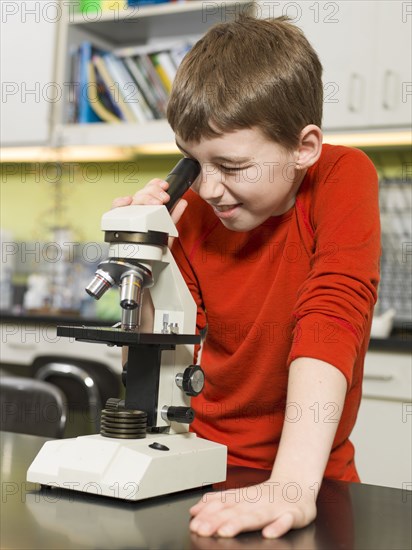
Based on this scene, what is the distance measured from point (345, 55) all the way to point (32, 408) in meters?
1.76

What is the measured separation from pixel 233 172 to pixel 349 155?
8.2 inches

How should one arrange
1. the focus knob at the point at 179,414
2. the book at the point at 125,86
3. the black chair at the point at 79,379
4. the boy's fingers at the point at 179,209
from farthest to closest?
the book at the point at 125,86, the black chair at the point at 79,379, the boy's fingers at the point at 179,209, the focus knob at the point at 179,414

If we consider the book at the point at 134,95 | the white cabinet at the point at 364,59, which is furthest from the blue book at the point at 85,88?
the white cabinet at the point at 364,59

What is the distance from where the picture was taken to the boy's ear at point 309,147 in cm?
110

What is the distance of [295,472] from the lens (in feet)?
2.77

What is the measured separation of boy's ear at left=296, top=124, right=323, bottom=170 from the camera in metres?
1.10

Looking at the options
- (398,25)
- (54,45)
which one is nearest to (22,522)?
(398,25)

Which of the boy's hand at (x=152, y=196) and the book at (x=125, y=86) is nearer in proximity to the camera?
the boy's hand at (x=152, y=196)

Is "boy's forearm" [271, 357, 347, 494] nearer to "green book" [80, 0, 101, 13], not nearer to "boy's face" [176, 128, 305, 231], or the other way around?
"boy's face" [176, 128, 305, 231]

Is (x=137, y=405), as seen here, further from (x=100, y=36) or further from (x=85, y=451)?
(x=100, y=36)

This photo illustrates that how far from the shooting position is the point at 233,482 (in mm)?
952

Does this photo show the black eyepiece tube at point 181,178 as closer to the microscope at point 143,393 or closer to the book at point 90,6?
the microscope at point 143,393

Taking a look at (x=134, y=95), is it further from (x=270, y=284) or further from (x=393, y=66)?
(x=270, y=284)

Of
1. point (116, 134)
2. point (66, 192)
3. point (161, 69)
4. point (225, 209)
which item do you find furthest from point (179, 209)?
point (66, 192)
